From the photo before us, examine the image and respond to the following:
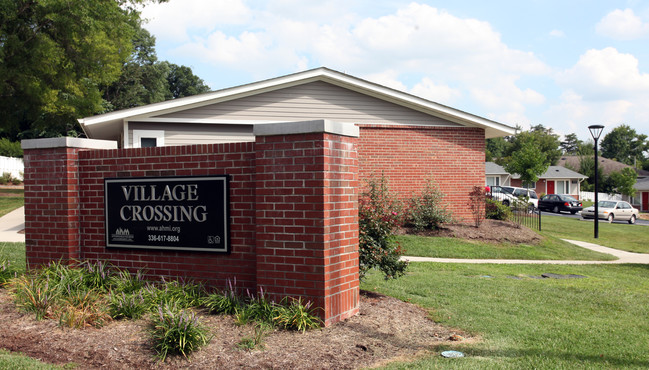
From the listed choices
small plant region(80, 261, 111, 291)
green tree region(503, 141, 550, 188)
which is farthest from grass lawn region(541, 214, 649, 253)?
small plant region(80, 261, 111, 291)

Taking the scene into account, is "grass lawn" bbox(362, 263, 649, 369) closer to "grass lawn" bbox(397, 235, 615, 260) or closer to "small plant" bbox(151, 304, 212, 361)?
"small plant" bbox(151, 304, 212, 361)

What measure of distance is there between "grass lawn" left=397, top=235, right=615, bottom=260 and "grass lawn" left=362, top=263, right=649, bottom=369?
1.95 metres

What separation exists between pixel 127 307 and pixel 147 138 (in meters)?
9.05

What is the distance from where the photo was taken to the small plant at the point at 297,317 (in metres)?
5.05

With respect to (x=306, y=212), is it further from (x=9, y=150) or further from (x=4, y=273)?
(x=9, y=150)

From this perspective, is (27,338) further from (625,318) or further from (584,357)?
(625,318)

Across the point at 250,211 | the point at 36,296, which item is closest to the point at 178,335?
the point at 250,211

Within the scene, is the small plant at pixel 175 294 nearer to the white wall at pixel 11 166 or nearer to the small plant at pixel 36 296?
the small plant at pixel 36 296

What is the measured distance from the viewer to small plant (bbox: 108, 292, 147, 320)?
5367mm

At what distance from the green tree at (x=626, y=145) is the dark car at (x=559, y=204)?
60442 mm

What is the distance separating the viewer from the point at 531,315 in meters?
6.34

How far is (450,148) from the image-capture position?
50.6 feet

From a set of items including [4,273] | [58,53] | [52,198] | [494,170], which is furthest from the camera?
[494,170]

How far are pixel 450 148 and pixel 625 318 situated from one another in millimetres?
9426
